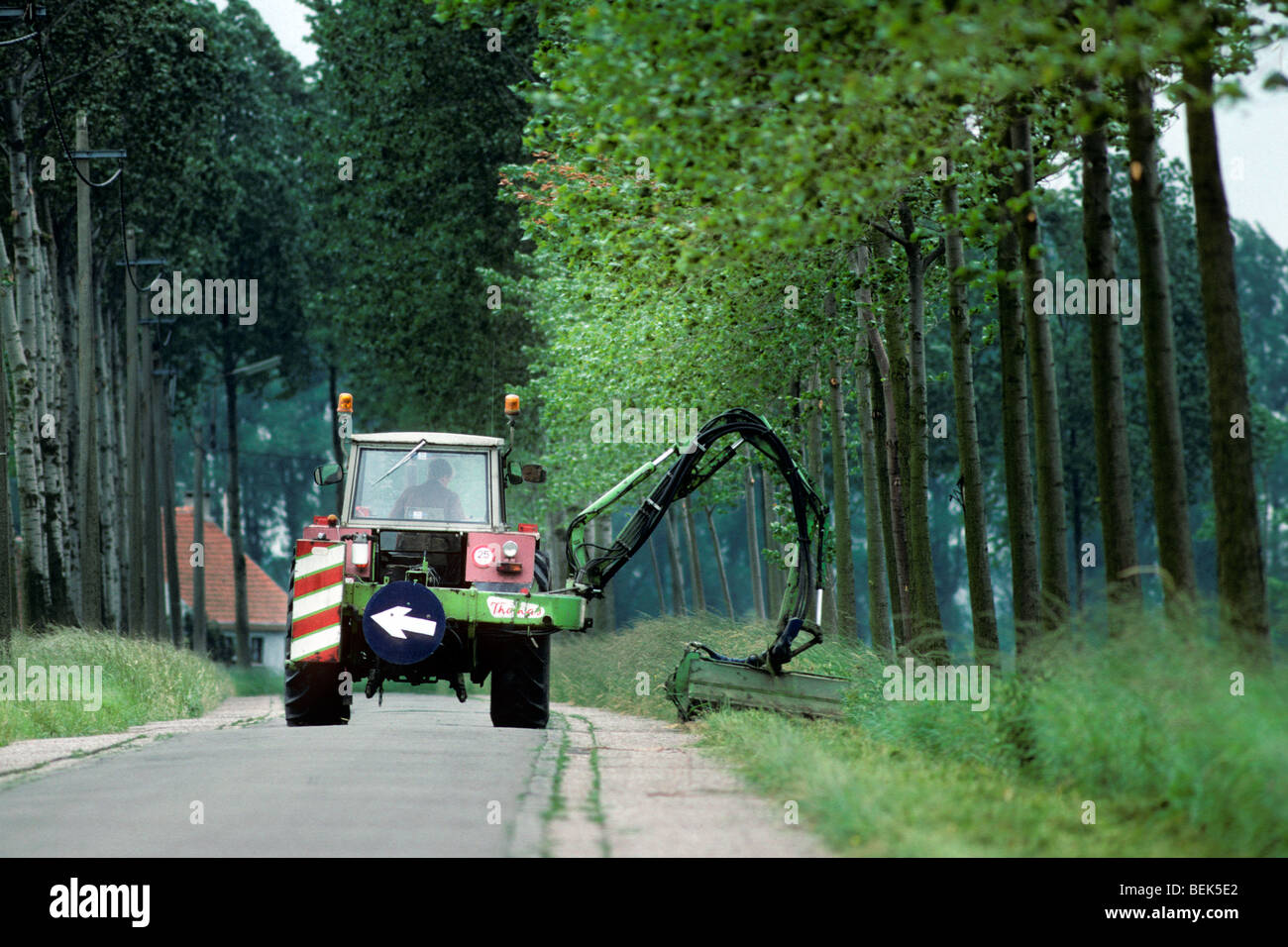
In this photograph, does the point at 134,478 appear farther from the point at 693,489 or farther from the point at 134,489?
the point at 693,489

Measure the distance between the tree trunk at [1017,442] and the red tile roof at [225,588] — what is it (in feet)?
181

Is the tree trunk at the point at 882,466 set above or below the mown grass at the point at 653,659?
above

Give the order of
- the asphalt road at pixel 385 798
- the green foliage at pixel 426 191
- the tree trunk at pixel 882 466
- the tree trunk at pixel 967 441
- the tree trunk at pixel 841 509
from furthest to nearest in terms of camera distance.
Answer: the green foliage at pixel 426 191 < the tree trunk at pixel 841 509 < the tree trunk at pixel 882 466 < the tree trunk at pixel 967 441 < the asphalt road at pixel 385 798

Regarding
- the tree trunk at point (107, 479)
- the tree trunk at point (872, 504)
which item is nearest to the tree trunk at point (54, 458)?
the tree trunk at point (107, 479)

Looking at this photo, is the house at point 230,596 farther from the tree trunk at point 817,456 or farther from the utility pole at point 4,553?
the utility pole at point 4,553

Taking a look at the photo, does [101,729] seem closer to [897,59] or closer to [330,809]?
[330,809]

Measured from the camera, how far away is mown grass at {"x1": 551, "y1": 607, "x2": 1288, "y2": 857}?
308 inches

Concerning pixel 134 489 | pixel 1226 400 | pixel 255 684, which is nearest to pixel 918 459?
pixel 1226 400

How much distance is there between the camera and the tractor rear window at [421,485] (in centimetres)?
1664

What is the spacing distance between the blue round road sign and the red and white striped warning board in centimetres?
73

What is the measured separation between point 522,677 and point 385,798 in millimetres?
6089

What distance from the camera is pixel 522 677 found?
16.3m

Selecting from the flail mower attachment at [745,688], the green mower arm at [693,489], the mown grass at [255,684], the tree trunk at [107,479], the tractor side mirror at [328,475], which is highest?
the tree trunk at [107,479]

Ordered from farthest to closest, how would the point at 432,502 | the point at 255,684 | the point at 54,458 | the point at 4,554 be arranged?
1. the point at 255,684
2. the point at 54,458
3. the point at 4,554
4. the point at 432,502
